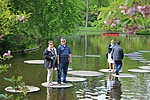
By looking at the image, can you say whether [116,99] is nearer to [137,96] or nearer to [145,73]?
[137,96]

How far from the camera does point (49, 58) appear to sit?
1286cm

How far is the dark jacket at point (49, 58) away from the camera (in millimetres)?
12766

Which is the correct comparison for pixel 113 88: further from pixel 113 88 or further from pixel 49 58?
pixel 49 58

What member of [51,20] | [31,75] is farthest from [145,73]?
[51,20]

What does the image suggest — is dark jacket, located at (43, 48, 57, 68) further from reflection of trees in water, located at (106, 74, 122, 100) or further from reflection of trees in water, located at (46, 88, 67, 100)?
reflection of trees in water, located at (106, 74, 122, 100)

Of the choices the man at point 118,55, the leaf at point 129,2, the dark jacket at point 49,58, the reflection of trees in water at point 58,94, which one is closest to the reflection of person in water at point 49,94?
the reflection of trees in water at point 58,94

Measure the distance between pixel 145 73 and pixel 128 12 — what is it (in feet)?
45.0

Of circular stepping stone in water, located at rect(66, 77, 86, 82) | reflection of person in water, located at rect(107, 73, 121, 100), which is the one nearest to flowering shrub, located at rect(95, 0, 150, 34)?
reflection of person in water, located at rect(107, 73, 121, 100)

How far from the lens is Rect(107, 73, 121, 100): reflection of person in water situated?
11275 mm

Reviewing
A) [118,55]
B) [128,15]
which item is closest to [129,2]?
[128,15]

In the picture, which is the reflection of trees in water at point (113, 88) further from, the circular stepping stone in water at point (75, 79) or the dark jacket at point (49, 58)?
the dark jacket at point (49, 58)

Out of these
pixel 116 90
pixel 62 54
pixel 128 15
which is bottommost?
pixel 116 90

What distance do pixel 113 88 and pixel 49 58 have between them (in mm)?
2446

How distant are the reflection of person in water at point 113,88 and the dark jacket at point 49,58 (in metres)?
2.10
